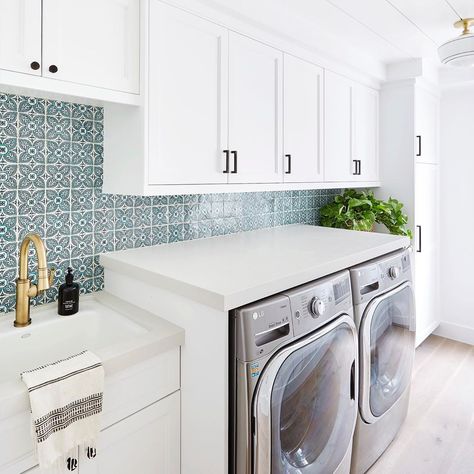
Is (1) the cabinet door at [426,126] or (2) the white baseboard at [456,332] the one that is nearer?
(1) the cabinet door at [426,126]

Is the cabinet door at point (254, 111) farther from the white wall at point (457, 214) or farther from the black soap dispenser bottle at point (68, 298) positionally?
the white wall at point (457, 214)

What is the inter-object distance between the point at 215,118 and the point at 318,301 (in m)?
0.90

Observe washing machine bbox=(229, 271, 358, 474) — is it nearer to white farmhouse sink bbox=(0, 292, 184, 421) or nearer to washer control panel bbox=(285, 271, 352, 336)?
washer control panel bbox=(285, 271, 352, 336)

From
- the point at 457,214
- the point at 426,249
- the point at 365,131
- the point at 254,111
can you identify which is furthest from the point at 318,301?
the point at 457,214

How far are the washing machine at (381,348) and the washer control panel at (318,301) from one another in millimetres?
113

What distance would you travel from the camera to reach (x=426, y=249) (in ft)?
10.4

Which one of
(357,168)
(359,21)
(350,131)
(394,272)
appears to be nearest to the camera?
(394,272)

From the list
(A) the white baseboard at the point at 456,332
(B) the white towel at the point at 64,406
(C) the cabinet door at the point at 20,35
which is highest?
(C) the cabinet door at the point at 20,35

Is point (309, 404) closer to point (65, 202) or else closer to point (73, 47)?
point (65, 202)

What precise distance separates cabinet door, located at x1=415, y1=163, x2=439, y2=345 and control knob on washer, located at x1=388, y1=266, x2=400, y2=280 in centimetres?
109

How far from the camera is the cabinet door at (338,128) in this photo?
245 cm

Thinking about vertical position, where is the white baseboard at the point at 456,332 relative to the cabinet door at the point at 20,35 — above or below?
below

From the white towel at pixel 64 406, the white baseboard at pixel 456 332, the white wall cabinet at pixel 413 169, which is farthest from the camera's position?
the white baseboard at pixel 456 332

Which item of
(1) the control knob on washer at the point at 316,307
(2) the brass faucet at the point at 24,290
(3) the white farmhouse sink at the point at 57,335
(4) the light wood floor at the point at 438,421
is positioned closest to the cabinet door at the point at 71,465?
(3) the white farmhouse sink at the point at 57,335
